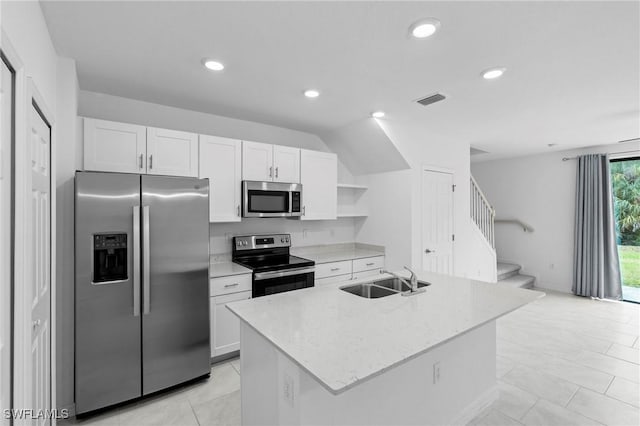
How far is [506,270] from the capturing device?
5.75 meters

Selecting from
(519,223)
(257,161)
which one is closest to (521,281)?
(519,223)

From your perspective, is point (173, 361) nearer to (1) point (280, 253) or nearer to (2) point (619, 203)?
(1) point (280, 253)

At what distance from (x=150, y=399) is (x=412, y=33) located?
3.24m

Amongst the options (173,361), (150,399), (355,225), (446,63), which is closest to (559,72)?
(446,63)

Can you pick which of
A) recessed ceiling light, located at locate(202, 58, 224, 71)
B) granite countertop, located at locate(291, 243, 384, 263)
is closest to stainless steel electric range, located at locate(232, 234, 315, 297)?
granite countertop, located at locate(291, 243, 384, 263)

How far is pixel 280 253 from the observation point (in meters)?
3.76

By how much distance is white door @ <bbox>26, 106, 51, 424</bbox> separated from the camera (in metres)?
1.54

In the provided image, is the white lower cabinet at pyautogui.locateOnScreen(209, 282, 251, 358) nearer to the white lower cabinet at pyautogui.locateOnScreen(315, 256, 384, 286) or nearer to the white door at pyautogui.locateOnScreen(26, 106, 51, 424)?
the white lower cabinet at pyautogui.locateOnScreen(315, 256, 384, 286)

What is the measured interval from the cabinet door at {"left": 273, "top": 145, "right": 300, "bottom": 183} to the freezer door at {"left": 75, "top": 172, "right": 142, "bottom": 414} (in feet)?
4.95

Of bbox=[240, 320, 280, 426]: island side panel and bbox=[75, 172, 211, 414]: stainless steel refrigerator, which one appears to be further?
bbox=[75, 172, 211, 414]: stainless steel refrigerator

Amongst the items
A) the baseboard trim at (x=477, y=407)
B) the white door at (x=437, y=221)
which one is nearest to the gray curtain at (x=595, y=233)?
the white door at (x=437, y=221)

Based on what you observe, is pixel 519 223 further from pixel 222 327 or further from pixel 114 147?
pixel 114 147

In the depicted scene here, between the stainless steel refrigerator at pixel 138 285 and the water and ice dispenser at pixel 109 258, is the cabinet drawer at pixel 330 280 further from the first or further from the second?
the water and ice dispenser at pixel 109 258

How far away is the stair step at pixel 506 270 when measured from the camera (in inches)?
222
